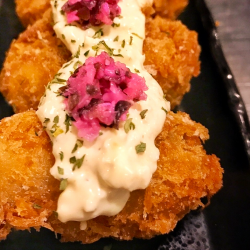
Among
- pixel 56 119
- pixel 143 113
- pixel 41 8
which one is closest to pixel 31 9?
pixel 41 8

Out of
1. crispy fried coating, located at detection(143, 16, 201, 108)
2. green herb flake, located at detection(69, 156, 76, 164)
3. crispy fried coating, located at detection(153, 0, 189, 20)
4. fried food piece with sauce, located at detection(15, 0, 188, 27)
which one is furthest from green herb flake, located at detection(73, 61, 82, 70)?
crispy fried coating, located at detection(153, 0, 189, 20)

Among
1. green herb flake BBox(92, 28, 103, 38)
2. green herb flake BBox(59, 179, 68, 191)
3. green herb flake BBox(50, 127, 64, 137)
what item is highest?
green herb flake BBox(92, 28, 103, 38)

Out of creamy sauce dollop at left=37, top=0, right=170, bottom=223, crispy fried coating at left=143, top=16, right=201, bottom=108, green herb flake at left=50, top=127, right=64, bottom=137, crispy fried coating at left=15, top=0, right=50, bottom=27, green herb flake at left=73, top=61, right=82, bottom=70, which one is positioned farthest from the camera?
crispy fried coating at left=15, top=0, right=50, bottom=27

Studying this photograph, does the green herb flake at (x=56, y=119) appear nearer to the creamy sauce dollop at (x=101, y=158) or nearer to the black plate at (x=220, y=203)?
the creamy sauce dollop at (x=101, y=158)

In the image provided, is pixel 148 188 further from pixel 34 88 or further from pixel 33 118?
pixel 34 88

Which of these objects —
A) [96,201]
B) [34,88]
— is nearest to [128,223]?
[96,201]

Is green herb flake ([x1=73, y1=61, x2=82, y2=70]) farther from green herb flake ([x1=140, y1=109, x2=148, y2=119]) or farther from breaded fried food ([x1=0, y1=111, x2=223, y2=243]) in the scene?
green herb flake ([x1=140, y1=109, x2=148, y2=119])
